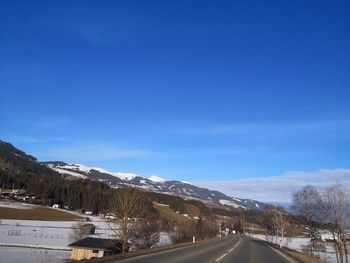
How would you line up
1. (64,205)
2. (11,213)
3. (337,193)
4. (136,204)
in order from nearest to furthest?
1. (136,204)
2. (337,193)
3. (11,213)
4. (64,205)

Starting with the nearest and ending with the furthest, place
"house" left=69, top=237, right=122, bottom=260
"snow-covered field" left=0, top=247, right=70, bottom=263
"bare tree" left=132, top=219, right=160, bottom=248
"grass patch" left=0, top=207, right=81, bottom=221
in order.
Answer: "snow-covered field" left=0, top=247, right=70, bottom=263 < "house" left=69, top=237, right=122, bottom=260 < "bare tree" left=132, top=219, right=160, bottom=248 < "grass patch" left=0, top=207, right=81, bottom=221

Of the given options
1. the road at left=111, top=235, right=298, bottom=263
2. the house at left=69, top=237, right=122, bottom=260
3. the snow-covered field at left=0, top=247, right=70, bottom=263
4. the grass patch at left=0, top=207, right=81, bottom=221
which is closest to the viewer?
the road at left=111, top=235, right=298, bottom=263

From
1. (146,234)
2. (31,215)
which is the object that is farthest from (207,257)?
(31,215)

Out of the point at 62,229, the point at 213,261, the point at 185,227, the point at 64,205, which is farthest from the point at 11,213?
the point at 213,261

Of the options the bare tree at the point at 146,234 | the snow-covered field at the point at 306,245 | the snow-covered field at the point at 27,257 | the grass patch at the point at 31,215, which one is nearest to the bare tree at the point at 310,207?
the snow-covered field at the point at 306,245

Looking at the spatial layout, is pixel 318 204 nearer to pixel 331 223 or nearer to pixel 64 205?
pixel 331 223

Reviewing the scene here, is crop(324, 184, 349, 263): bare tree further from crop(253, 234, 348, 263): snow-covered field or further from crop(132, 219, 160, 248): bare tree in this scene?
crop(132, 219, 160, 248): bare tree

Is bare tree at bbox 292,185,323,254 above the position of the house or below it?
above

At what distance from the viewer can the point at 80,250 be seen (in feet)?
168

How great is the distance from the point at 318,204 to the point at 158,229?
880 inches

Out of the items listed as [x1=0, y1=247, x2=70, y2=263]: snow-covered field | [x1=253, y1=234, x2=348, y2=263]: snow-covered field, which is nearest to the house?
[x1=0, y1=247, x2=70, y2=263]: snow-covered field

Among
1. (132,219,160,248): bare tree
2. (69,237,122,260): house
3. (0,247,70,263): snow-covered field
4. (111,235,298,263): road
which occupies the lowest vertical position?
(0,247,70,263): snow-covered field

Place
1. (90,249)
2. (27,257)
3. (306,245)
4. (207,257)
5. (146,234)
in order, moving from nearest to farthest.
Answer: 1. (207,257)
2. (27,257)
3. (90,249)
4. (146,234)
5. (306,245)

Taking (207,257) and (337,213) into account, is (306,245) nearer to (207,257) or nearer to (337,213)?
(337,213)
